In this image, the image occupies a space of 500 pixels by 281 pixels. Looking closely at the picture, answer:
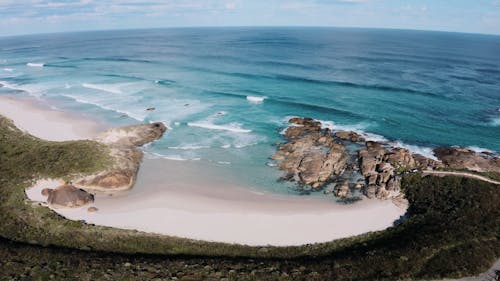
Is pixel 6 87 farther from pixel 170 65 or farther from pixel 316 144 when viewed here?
pixel 316 144

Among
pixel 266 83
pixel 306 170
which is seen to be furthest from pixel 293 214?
pixel 266 83

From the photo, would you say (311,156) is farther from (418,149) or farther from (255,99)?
(255,99)

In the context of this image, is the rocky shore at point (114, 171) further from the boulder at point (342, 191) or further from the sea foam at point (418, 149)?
the sea foam at point (418, 149)

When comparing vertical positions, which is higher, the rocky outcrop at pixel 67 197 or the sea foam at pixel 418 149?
the sea foam at pixel 418 149

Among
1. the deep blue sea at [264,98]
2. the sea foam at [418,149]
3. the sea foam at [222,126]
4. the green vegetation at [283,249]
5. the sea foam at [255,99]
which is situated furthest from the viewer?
the sea foam at [255,99]

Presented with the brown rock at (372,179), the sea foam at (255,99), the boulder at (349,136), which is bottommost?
the brown rock at (372,179)

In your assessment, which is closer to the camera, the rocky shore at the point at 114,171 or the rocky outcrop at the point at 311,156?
the rocky shore at the point at 114,171

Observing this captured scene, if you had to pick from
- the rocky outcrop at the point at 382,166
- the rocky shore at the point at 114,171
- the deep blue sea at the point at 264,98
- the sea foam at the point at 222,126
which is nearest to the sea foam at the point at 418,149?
the deep blue sea at the point at 264,98

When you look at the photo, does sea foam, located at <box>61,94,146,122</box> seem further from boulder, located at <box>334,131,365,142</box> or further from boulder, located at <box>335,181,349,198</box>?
boulder, located at <box>335,181,349,198</box>
